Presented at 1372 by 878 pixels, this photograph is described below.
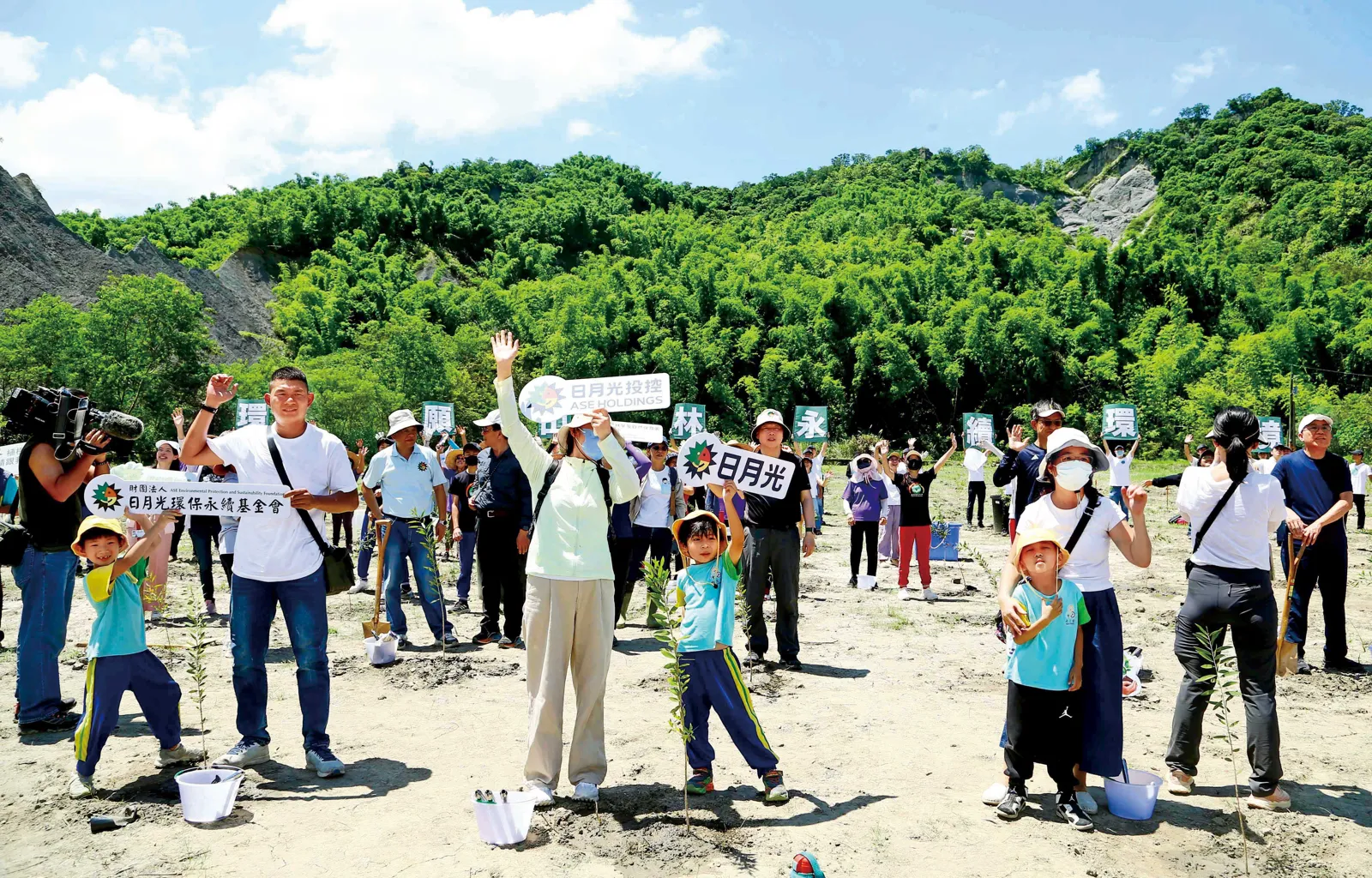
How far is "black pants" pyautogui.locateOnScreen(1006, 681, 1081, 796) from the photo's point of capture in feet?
14.2

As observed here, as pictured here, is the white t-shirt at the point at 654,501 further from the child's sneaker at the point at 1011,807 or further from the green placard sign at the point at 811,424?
the child's sneaker at the point at 1011,807

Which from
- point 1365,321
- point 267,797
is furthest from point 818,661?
point 1365,321

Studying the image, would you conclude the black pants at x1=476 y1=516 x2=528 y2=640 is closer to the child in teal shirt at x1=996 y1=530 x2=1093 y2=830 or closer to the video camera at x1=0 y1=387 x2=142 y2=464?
the video camera at x1=0 y1=387 x2=142 y2=464

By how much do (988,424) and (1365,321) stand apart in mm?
43698

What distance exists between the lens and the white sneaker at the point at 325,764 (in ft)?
16.1

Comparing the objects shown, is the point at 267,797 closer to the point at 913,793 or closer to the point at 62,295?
the point at 913,793

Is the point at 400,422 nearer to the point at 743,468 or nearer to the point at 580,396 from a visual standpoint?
the point at 743,468

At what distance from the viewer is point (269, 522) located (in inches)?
187

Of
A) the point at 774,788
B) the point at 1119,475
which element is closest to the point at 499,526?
the point at 774,788

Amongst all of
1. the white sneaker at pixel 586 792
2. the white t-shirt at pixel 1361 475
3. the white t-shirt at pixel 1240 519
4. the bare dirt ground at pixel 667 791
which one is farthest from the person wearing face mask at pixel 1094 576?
the white t-shirt at pixel 1361 475

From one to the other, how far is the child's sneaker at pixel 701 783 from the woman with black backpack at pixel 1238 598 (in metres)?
2.42

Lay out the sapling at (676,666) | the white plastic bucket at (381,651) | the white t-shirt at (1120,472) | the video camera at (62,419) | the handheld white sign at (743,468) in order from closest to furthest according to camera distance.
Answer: the sapling at (676,666), the video camera at (62,419), the handheld white sign at (743,468), the white plastic bucket at (381,651), the white t-shirt at (1120,472)

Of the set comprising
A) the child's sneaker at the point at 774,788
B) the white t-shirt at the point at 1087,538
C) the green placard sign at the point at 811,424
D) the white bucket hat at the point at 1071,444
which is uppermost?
the green placard sign at the point at 811,424

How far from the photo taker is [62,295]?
31375mm
